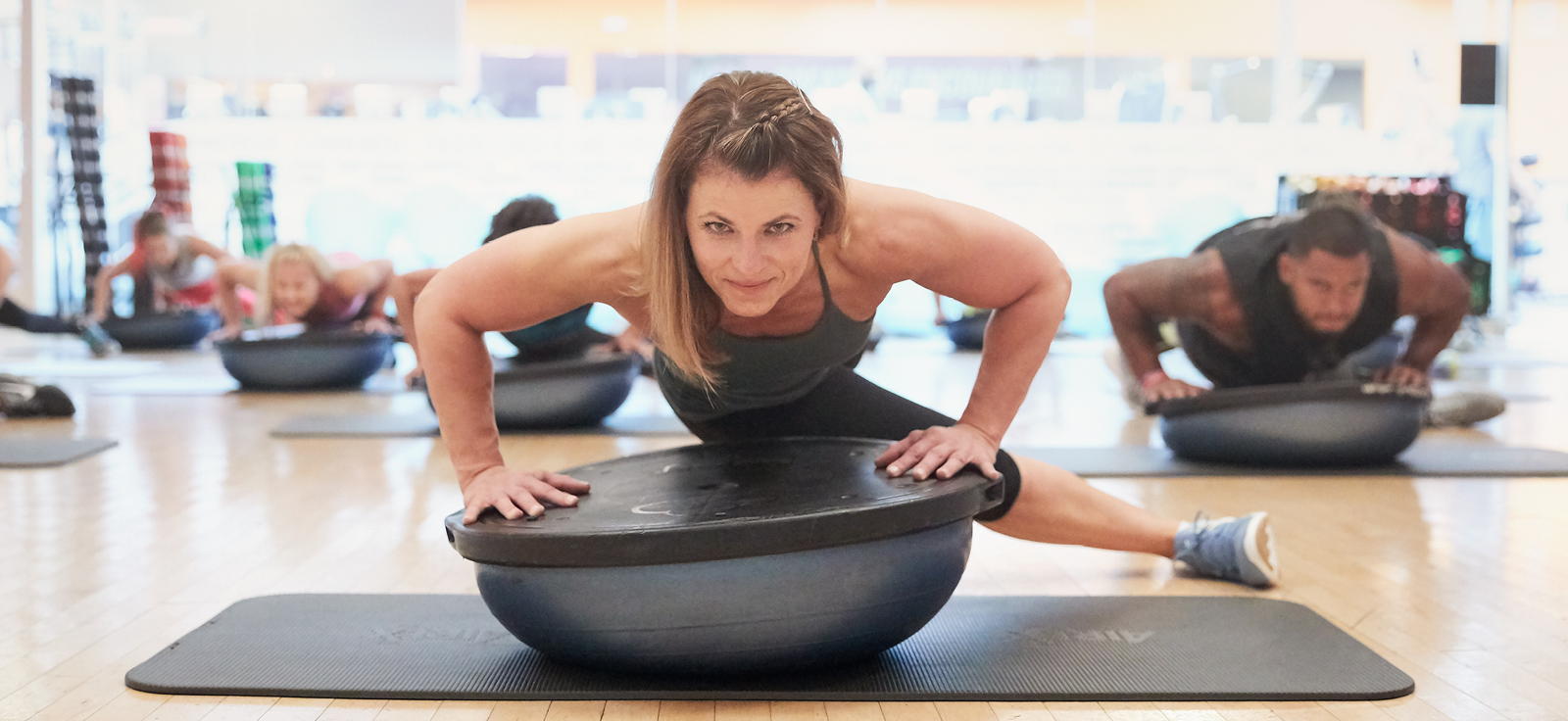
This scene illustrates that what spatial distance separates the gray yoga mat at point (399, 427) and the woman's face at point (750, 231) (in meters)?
2.61

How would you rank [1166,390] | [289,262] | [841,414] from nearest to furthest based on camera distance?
[841,414] < [1166,390] < [289,262]

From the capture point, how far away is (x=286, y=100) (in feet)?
30.2

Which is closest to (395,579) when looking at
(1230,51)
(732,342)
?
(732,342)

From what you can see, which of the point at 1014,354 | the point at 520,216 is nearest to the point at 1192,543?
the point at 1014,354

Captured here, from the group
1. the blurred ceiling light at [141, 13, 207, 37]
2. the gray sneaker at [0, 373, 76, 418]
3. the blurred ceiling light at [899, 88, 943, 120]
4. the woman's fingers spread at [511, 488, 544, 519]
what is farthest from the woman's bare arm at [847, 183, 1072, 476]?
the blurred ceiling light at [141, 13, 207, 37]

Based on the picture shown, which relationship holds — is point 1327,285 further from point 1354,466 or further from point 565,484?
point 565,484

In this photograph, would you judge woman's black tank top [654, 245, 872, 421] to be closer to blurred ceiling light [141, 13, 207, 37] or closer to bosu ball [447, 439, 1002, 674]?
bosu ball [447, 439, 1002, 674]

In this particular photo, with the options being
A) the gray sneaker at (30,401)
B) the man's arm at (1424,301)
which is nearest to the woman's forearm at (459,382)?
the man's arm at (1424,301)

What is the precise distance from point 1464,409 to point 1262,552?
264 cm

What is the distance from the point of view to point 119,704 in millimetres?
1579

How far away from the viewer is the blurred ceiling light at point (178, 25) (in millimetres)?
9344

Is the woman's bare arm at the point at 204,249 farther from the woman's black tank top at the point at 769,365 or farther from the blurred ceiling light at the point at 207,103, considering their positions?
the woman's black tank top at the point at 769,365

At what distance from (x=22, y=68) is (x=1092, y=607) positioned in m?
9.81

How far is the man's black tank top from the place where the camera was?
3357 mm
